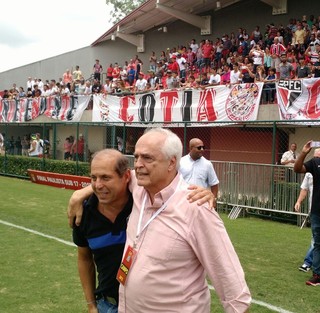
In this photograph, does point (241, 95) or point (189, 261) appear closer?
point (189, 261)


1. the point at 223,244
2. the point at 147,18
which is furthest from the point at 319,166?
the point at 147,18

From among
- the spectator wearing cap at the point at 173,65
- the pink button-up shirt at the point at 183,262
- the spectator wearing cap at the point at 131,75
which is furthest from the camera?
the spectator wearing cap at the point at 131,75

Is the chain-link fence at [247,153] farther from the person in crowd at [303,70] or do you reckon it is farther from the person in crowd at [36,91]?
the person in crowd at [36,91]

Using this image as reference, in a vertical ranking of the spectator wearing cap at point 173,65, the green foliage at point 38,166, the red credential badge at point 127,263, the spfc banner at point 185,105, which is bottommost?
the green foliage at point 38,166

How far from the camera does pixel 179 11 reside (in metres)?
24.2

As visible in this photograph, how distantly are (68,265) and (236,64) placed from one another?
12.5 meters

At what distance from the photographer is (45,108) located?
24.9m

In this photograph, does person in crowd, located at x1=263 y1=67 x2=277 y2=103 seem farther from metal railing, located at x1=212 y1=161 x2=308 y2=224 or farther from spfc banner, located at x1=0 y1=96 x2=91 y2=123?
spfc banner, located at x1=0 y1=96 x2=91 y2=123

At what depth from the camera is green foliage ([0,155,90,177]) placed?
18.7 metres

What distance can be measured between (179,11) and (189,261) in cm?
2323

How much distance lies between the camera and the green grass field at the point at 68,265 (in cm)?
549

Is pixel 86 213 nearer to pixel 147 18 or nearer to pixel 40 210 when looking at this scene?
pixel 40 210

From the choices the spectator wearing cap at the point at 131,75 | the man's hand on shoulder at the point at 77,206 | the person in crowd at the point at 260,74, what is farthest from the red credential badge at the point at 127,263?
the spectator wearing cap at the point at 131,75

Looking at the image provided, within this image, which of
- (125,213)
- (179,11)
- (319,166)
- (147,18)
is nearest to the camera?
(125,213)
